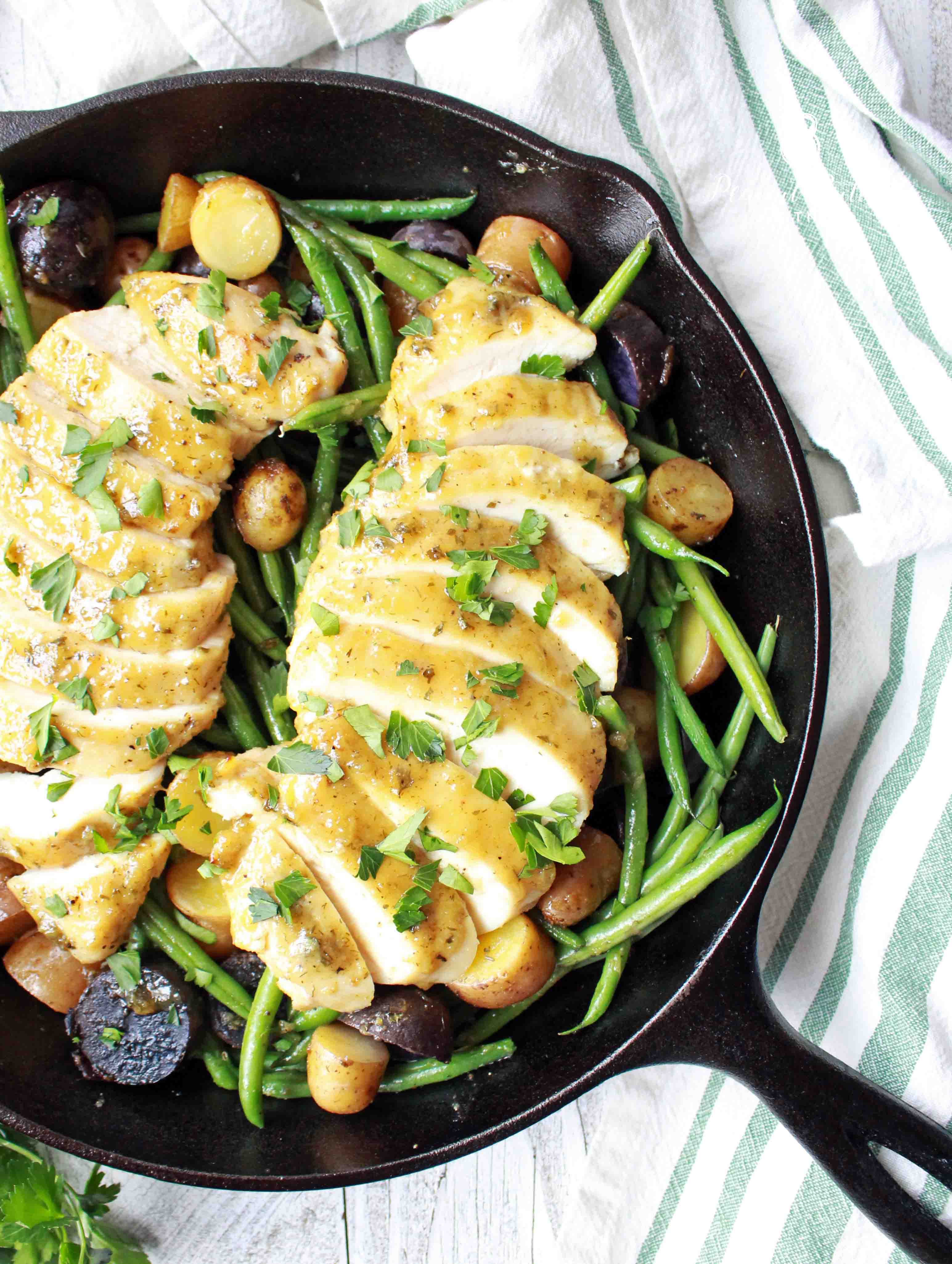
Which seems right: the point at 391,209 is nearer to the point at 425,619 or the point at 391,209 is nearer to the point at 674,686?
the point at 425,619

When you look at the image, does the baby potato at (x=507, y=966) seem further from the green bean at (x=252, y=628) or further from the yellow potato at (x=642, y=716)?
the green bean at (x=252, y=628)

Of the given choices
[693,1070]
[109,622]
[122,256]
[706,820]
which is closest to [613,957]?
[706,820]

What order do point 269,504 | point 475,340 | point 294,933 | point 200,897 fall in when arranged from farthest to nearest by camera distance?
point 200,897 → point 269,504 → point 475,340 → point 294,933

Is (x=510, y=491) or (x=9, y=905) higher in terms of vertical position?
(x=510, y=491)

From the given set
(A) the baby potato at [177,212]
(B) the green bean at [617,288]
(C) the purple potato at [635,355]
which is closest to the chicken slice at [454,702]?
(C) the purple potato at [635,355]

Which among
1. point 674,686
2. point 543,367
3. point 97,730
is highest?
point 543,367

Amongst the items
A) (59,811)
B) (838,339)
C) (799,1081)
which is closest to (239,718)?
(59,811)
